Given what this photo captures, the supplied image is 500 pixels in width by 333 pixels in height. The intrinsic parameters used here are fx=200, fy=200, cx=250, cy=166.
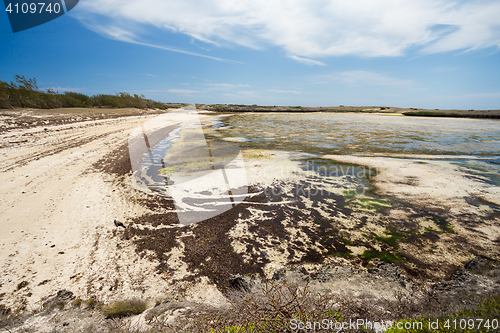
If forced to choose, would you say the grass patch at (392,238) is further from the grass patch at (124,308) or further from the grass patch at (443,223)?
the grass patch at (124,308)

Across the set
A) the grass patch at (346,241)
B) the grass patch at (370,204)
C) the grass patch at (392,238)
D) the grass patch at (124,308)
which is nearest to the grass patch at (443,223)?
the grass patch at (370,204)

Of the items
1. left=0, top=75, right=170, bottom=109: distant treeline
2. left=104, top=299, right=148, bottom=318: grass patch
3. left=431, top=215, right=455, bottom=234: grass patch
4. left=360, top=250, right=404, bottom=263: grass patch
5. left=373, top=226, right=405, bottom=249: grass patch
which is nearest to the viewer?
left=104, top=299, right=148, bottom=318: grass patch

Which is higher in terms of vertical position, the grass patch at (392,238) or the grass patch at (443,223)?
the grass patch at (443,223)

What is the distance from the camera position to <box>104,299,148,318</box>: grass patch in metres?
2.78

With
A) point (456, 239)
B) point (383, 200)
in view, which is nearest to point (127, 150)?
point (383, 200)

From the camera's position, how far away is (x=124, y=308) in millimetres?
2830

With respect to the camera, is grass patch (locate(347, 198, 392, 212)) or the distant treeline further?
the distant treeline

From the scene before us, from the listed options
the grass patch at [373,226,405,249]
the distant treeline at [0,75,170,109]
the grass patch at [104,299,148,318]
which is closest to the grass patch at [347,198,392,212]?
the grass patch at [373,226,405,249]

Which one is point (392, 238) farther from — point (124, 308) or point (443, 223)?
point (124, 308)

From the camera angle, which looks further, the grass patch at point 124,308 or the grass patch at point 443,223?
the grass patch at point 443,223

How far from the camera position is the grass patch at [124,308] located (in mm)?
2775

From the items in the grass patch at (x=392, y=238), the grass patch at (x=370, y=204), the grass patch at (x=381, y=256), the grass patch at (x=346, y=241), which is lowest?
the grass patch at (x=381, y=256)

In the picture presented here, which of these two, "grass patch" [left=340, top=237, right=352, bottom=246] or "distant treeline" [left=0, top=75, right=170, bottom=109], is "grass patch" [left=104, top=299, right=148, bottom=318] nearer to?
"grass patch" [left=340, top=237, right=352, bottom=246]

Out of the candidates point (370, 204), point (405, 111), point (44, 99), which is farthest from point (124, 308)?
point (405, 111)
